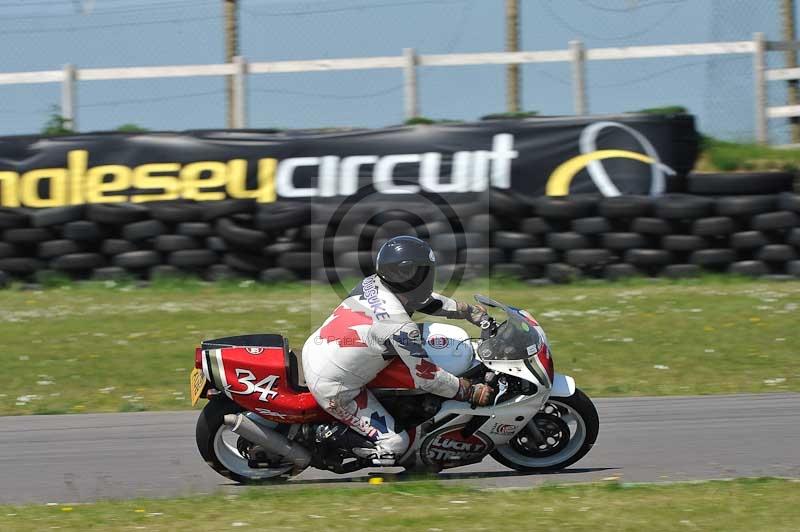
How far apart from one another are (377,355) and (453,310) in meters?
0.57

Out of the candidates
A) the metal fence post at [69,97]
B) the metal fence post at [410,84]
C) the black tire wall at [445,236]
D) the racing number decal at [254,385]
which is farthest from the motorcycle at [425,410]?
the metal fence post at [69,97]

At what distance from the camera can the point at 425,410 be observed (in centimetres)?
648

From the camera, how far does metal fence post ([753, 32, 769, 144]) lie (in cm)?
1533

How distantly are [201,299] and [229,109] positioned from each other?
3.74 meters

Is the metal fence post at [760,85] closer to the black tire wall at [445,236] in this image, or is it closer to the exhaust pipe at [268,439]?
the black tire wall at [445,236]

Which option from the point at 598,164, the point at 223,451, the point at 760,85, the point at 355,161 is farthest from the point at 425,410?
the point at 760,85

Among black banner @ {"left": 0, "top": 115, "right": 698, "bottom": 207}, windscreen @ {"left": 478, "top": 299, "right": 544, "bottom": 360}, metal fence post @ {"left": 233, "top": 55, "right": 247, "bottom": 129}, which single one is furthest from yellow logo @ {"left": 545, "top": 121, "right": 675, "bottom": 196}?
windscreen @ {"left": 478, "top": 299, "right": 544, "bottom": 360}

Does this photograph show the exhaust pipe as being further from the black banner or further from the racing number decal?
the black banner

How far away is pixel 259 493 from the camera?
598cm

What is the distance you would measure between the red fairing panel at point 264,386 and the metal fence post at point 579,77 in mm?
9477

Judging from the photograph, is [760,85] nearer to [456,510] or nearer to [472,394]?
[472,394]

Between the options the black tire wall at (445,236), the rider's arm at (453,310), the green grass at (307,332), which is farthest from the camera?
the black tire wall at (445,236)

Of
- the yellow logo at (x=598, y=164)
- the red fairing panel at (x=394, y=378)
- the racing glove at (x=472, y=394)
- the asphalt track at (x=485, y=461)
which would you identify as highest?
the yellow logo at (x=598, y=164)

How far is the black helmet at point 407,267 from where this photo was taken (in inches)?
245
